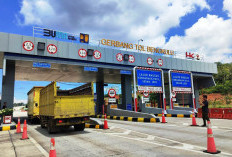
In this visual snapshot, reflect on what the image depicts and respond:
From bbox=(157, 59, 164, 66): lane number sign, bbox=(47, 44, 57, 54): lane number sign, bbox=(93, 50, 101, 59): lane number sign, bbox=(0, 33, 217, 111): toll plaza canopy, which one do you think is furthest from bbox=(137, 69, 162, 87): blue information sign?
bbox=(47, 44, 57, 54): lane number sign

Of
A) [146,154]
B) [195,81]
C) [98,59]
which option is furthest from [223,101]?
[146,154]

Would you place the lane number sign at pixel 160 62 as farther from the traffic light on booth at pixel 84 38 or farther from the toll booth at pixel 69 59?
the traffic light on booth at pixel 84 38

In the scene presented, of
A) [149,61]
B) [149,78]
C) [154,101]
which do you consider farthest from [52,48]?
[154,101]

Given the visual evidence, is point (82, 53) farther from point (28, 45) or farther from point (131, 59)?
point (131, 59)

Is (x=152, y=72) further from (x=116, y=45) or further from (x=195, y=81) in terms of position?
(x=195, y=81)

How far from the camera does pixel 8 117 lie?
51.9 ft

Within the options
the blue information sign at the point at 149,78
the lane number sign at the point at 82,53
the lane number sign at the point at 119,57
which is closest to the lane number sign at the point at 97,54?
the lane number sign at the point at 82,53

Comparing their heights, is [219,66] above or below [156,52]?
above

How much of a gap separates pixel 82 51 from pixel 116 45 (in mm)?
4996

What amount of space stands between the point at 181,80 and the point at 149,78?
4910mm

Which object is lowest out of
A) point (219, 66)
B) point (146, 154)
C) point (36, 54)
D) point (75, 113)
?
point (146, 154)

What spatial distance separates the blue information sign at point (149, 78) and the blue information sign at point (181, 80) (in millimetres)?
2014

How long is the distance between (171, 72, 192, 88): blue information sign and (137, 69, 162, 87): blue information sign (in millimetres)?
2014

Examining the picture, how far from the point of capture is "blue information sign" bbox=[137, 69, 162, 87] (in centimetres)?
1984
